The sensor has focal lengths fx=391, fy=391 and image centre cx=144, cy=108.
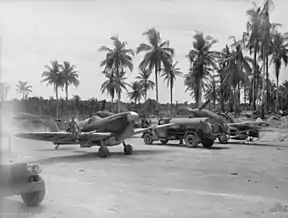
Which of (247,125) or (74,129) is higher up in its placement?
(74,129)

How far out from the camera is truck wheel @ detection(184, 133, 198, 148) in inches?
798

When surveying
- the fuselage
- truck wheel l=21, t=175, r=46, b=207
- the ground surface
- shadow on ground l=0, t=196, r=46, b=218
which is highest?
the fuselage

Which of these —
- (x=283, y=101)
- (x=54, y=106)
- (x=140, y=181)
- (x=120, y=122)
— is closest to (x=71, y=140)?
(x=120, y=122)

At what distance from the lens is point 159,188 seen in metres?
8.69

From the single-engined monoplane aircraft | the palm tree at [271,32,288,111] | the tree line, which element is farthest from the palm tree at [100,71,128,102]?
the single-engined monoplane aircraft

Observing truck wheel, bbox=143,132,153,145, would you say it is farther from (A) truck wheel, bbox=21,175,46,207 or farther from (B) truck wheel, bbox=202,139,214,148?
(A) truck wheel, bbox=21,175,46,207

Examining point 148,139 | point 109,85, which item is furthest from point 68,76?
point 148,139

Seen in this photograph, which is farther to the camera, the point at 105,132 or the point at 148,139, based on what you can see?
the point at 148,139

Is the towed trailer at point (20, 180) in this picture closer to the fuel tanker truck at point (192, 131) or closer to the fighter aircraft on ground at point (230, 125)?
the fuel tanker truck at point (192, 131)

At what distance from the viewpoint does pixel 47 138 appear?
1428 centimetres

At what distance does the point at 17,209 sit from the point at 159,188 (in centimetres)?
329

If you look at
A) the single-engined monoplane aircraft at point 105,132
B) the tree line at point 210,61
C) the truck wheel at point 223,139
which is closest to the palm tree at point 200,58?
the tree line at point 210,61

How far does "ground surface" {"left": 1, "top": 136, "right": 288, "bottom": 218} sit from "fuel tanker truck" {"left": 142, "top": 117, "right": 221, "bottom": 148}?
586cm

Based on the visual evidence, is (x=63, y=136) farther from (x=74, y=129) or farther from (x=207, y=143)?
(x=207, y=143)
